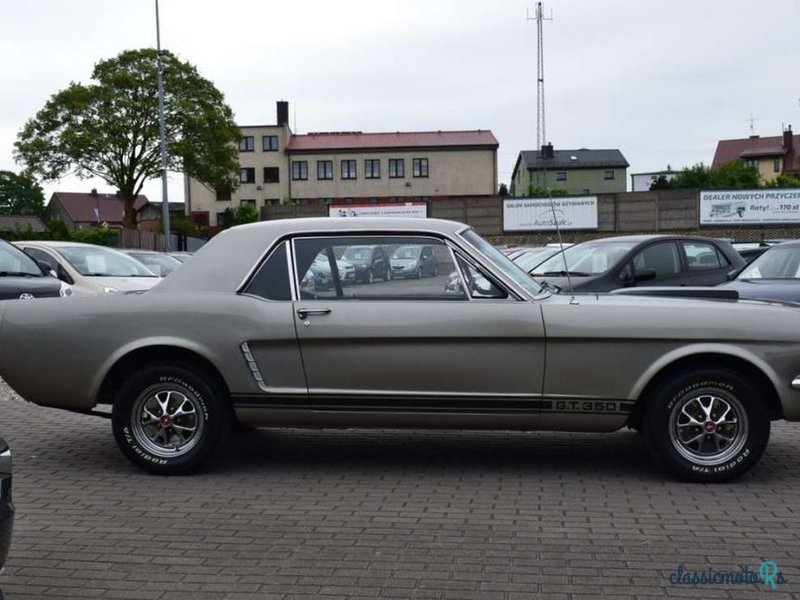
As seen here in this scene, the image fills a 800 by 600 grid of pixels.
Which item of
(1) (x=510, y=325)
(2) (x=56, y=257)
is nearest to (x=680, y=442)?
(1) (x=510, y=325)

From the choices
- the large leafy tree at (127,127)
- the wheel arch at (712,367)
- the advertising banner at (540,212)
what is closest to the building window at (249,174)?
the large leafy tree at (127,127)

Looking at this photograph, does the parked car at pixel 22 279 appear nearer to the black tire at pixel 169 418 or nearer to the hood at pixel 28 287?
the hood at pixel 28 287

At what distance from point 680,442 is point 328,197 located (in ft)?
262

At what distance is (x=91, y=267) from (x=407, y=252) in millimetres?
10833

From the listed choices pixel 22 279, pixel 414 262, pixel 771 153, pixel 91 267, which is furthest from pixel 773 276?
pixel 771 153

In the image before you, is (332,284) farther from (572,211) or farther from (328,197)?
(328,197)

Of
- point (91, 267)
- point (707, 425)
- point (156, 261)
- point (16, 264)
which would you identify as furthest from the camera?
point (156, 261)

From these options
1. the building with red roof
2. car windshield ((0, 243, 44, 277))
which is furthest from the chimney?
car windshield ((0, 243, 44, 277))

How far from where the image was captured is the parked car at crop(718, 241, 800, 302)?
9836mm

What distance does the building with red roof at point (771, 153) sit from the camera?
316ft

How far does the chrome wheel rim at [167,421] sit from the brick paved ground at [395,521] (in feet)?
0.70

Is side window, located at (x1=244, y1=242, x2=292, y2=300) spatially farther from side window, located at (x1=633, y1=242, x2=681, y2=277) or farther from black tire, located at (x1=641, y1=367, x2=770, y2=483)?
side window, located at (x1=633, y1=242, x2=681, y2=277)

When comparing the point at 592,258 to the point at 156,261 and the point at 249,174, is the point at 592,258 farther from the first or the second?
the point at 249,174

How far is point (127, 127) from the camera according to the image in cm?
5612
